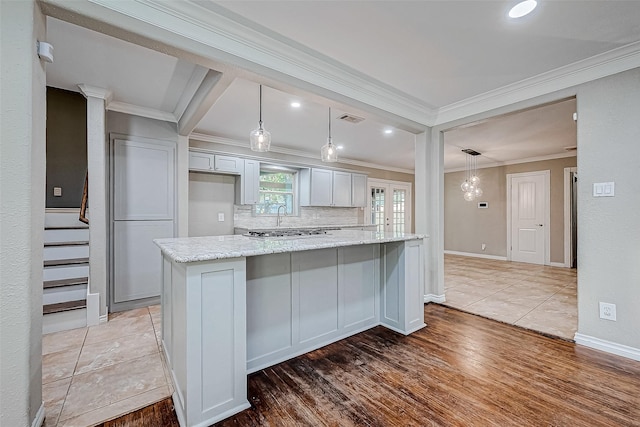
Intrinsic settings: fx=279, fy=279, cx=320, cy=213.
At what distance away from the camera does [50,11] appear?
5.01 feet

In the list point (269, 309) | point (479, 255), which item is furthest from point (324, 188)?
point (479, 255)

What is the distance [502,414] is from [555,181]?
634 centimetres

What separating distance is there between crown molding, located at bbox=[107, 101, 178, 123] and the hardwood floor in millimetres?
3262

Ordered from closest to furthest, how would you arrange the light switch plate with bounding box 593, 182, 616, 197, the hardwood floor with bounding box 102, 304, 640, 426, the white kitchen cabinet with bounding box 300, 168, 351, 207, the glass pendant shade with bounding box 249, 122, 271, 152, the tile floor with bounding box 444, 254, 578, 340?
the hardwood floor with bounding box 102, 304, 640, 426
the light switch plate with bounding box 593, 182, 616, 197
the glass pendant shade with bounding box 249, 122, 271, 152
the tile floor with bounding box 444, 254, 578, 340
the white kitchen cabinet with bounding box 300, 168, 351, 207

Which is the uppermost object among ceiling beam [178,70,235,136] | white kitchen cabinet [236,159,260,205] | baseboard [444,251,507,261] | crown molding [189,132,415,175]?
crown molding [189,132,415,175]

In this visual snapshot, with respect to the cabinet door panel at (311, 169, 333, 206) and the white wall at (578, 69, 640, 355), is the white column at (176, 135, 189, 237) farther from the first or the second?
the white wall at (578, 69, 640, 355)

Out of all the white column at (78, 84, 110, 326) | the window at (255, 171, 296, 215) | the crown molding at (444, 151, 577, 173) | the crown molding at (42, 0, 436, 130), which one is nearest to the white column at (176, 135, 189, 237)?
the white column at (78, 84, 110, 326)

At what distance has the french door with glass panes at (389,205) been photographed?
24.0 ft

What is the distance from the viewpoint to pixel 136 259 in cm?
344

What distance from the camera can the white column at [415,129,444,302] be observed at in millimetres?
3613

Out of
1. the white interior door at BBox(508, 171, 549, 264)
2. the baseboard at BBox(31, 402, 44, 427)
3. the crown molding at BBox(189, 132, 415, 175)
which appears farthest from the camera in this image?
the white interior door at BBox(508, 171, 549, 264)

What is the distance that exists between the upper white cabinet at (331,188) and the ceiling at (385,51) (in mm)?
2022

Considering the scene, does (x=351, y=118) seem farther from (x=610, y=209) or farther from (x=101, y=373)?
(x=101, y=373)

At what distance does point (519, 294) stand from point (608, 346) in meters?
1.70
